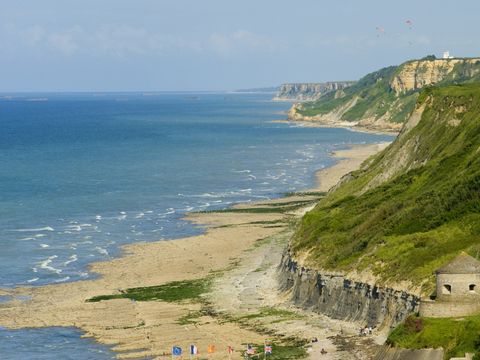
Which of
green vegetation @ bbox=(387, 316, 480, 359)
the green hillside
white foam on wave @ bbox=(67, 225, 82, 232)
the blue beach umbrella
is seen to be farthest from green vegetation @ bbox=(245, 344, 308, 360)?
white foam on wave @ bbox=(67, 225, 82, 232)

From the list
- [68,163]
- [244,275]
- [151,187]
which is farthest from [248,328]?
[68,163]

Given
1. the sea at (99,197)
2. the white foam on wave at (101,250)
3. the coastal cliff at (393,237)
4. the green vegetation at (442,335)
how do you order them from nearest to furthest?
the green vegetation at (442,335) → the coastal cliff at (393,237) → the sea at (99,197) → the white foam on wave at (101,250)

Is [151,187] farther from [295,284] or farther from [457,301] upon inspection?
[457,301]

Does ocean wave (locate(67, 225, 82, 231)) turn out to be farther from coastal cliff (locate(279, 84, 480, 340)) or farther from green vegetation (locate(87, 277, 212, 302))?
coastal cliff (locate(279, 84, 480, 340))

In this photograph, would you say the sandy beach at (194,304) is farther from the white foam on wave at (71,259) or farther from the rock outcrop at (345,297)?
the white foam on wave at (71,259)

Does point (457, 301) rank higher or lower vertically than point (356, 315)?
higher

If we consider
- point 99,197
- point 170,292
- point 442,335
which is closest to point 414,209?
point 170,292

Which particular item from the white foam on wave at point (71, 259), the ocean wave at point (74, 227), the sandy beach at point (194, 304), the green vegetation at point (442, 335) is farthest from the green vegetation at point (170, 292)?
the ocean wave at point (74, 227)
